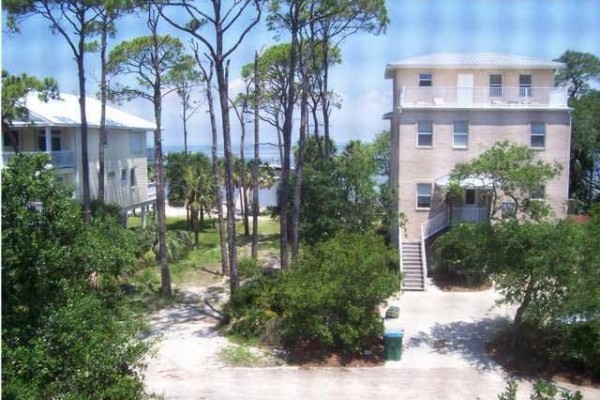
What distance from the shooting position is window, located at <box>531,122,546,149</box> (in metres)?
5.41

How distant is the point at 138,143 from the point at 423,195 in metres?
3.92

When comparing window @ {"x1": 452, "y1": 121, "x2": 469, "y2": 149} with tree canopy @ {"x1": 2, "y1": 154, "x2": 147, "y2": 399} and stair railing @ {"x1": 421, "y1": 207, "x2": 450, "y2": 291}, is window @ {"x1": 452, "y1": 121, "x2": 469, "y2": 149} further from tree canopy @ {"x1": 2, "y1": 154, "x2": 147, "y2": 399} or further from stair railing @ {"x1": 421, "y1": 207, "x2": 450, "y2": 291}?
tree canopy @ {"x1": 2, "y1": 154, "x2": 147, "y2": 399}

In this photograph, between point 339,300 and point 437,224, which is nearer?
point 339,300

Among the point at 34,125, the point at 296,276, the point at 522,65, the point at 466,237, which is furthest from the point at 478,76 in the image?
the point at 34,125

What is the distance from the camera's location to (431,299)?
4910 mm

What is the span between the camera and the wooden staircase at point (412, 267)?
5.26 metres

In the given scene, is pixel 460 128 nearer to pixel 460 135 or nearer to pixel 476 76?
pixel 460 135

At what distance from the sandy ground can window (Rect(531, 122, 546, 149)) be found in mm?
1736

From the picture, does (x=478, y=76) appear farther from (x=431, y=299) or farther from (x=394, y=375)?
(x=394, y=375)

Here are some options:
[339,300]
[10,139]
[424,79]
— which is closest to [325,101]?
[424,79]

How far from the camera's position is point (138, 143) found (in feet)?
25.8

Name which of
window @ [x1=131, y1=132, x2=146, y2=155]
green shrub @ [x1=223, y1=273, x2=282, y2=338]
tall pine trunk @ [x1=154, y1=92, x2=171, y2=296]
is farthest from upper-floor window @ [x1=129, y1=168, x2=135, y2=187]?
green shrub @ [x1=223, y1=273, x2=282, y2=338]

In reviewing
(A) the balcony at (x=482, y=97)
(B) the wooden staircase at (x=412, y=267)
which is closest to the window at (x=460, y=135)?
(A) the balcony at (x=482, y=97)

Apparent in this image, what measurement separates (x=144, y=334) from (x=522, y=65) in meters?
3.99
